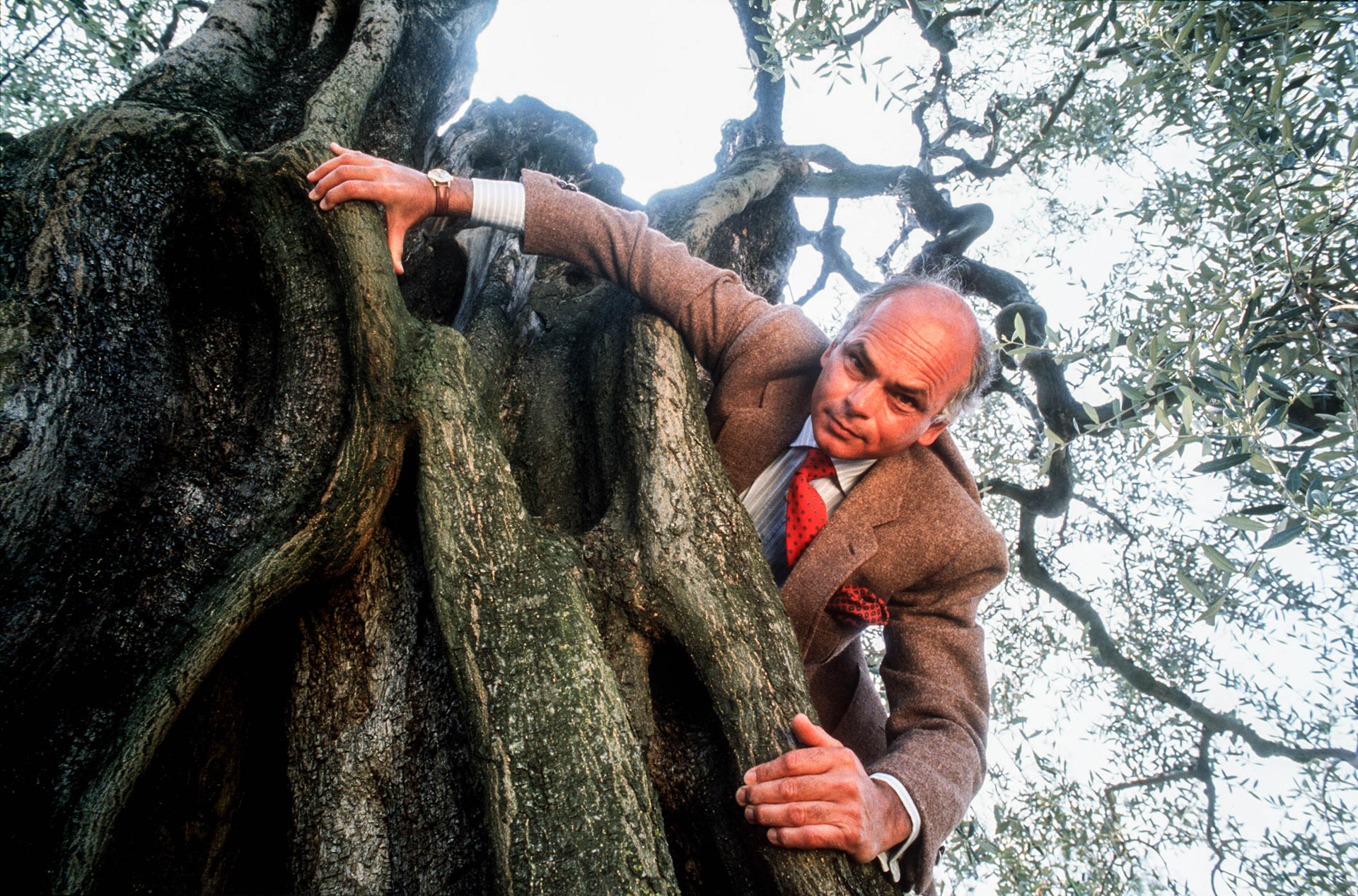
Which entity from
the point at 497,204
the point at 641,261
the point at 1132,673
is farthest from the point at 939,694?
the point at 1132,673

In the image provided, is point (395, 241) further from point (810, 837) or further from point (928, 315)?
point (810, 837)

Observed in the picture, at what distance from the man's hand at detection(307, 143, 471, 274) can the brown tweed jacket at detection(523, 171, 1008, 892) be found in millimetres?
378

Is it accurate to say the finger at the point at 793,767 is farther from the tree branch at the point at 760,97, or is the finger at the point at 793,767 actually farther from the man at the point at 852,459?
the tree branch at the point at 760,97

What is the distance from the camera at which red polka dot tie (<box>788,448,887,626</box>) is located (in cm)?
272

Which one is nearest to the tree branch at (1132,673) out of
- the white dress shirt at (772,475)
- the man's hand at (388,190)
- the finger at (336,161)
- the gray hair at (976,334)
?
the gray hair at (976,334)

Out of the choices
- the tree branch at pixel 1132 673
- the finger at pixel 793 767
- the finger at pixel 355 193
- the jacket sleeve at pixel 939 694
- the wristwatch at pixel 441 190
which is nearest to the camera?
the finger at pixel 793 767

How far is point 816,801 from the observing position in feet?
6.28

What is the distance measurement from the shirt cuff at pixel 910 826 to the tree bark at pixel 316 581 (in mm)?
130

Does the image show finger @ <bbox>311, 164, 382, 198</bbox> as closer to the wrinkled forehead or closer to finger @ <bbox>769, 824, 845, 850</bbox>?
the wrinkled forehead

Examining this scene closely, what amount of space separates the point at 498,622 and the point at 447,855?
2.05ft

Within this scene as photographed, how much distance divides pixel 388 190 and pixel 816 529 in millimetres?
2049

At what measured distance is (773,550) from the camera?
3.02m

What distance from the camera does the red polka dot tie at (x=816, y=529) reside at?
272 centimetres

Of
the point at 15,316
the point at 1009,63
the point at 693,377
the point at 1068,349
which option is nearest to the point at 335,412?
the point at 15,316
